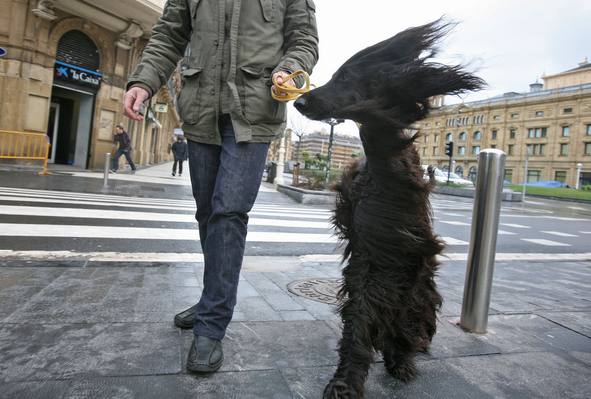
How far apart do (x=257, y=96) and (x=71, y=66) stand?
→ 16.1 metres

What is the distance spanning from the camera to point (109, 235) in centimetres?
512

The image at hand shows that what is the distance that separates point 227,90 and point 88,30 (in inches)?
652

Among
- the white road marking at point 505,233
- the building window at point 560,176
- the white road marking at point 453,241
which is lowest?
the white road marking at point 453,241

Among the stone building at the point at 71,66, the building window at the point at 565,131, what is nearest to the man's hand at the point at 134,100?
the stone building at the point at 71,66

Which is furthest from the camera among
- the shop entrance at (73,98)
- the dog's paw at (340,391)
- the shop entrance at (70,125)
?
the shop entrance at (70,125)

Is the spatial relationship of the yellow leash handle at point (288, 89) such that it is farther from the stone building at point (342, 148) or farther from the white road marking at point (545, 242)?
the white road marking at point (545, 242)

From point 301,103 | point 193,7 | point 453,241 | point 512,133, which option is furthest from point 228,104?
point 512,133

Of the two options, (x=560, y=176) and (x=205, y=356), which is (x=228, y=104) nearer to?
(x=205, y=356)

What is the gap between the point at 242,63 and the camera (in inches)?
87.4

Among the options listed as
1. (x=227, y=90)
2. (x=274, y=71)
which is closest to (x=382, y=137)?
(x=274, y=71)

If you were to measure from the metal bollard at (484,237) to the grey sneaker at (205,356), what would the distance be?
5.52ft

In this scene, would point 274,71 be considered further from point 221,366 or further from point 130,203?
point 130,203

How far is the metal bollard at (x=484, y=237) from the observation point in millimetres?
2871

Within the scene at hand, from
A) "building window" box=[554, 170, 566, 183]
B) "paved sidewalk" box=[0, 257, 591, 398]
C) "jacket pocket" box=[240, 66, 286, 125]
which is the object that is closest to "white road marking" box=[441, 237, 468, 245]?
"paved sidewalk" box=[0, 257, 591, 398]
